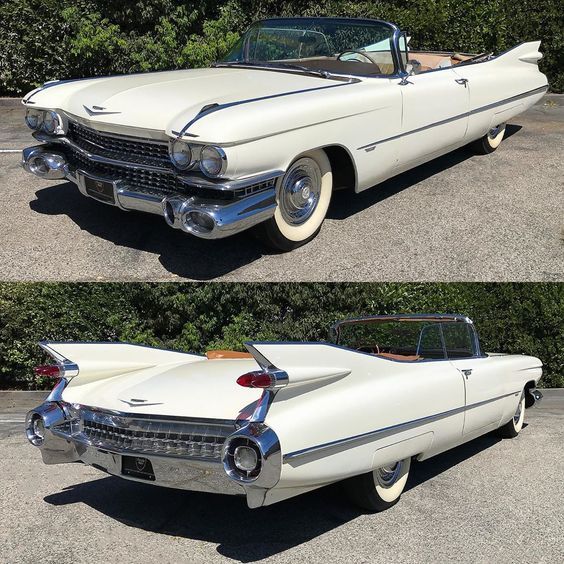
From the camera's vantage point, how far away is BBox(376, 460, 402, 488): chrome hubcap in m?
4.18

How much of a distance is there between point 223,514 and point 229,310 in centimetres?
413

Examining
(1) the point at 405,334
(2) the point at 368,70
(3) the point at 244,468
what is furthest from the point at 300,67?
(3) the point at 244,468

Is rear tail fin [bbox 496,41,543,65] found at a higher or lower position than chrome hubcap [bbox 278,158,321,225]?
higher

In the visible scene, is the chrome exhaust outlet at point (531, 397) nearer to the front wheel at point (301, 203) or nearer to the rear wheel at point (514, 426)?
the rear wheel at point (514, 426)

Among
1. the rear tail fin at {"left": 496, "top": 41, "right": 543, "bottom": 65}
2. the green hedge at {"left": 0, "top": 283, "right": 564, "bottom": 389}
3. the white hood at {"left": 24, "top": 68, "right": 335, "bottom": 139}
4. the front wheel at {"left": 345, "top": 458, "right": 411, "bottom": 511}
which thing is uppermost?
the white hood at {"left": 24, "top": 68, "right": 335, "bottom": 139}

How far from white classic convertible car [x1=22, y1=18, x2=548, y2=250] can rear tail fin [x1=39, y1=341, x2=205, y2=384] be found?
831mm

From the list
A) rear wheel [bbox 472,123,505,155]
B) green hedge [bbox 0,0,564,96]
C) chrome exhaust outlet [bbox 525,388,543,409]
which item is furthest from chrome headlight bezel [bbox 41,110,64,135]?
green hedge [bbox 0,0,564,96]

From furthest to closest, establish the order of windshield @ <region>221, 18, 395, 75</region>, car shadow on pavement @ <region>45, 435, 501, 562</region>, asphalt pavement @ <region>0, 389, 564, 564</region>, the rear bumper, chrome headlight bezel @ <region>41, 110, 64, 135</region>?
windshield @ <region>221, 18, 395, 75</region>, chrome headlight bezel @ <region>41, 110, 64, 135</region>, car shadow on pavement @ <region>45, 435, 501, 562</region>, asphalt pavement @ <region>0, 389, 564, 564</region>, the rear bumper

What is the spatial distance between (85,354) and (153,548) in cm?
123

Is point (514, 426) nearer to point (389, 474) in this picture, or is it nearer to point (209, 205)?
point (389, 474)

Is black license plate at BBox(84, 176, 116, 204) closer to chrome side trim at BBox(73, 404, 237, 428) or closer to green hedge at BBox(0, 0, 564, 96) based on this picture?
chrome side trim at BBox(73, 404, 237, 428)

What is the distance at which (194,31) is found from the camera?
11211mm

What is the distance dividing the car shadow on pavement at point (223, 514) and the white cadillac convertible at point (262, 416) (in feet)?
0.92

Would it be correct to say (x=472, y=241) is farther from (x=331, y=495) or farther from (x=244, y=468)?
(x=244, y=468)
